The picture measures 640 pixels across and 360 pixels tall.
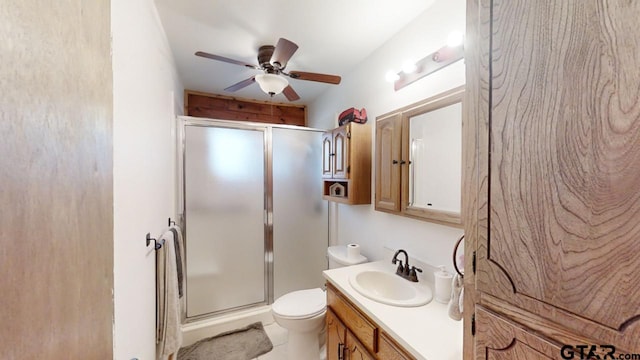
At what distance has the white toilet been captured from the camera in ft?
5.71

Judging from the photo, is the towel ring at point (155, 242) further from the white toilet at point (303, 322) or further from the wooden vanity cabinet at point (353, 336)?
the wooden vanity cabinet at point (353, 336)

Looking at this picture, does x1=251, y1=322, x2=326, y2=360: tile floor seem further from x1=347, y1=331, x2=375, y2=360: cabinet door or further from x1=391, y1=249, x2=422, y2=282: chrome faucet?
x1=391, y1=249, x2=422, y2=282: chrome faucet

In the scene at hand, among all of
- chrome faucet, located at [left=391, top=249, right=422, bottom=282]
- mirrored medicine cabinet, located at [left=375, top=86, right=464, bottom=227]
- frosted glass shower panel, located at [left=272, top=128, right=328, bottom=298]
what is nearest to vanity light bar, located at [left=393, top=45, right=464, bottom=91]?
mirrored medicine cabinet, located at [left=375, top=86, right=464, bottom=227]

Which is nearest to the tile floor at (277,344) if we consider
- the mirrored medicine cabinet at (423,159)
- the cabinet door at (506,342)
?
the mirrored medicine cabinet at (423,159)

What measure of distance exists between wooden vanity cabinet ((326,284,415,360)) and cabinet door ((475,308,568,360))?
0.35 metres

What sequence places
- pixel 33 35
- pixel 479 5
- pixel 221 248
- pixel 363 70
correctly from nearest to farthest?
pixel 33 35
pixel 479 5
pixel 363 70
pixel 221 248

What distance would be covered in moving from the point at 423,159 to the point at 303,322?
1369mm

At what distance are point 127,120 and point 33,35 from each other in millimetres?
766

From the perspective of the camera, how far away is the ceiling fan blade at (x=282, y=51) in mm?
1564

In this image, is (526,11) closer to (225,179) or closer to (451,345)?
(451,345)

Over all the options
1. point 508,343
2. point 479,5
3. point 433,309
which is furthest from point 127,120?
point 433,309

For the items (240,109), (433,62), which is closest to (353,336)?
(433,62)

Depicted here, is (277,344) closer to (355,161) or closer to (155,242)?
(155,242)

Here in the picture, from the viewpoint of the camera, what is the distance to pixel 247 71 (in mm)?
2410
